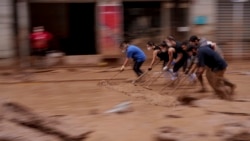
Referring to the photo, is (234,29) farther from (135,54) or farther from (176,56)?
(135,54)

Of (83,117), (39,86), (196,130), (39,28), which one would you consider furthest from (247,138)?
(39,28)

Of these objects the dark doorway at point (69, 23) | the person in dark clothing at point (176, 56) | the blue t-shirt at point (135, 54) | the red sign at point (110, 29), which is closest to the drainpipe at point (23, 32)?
the dark doorway at point (69, 23)

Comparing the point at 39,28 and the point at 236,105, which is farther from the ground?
the point at 39,28

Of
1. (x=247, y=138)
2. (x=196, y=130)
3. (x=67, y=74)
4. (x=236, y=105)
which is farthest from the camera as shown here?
(x=67, y=74)

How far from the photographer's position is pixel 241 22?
17.5m

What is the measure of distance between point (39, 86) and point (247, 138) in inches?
307

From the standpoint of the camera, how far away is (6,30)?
1567cm

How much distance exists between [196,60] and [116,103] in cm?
218

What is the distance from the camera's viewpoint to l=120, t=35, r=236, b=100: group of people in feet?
34.0

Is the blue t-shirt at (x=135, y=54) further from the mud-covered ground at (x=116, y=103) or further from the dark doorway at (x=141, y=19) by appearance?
the dark doorway at (x=141, y=19)

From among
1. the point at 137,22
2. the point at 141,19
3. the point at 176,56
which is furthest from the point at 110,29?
Result: the point at 176,56

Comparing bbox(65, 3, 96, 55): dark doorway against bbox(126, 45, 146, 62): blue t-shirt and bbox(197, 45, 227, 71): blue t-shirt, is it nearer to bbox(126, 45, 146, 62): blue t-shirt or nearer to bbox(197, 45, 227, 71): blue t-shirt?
bbox(126, 45, 146, 62): blue t-shirt

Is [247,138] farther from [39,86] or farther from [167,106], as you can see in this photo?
[39,86]

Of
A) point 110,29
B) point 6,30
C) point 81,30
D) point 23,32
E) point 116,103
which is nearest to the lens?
point 116,103
